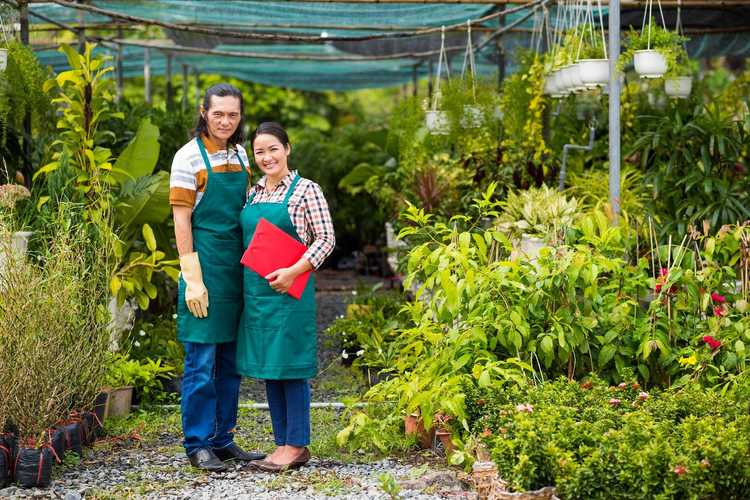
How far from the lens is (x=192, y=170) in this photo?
14.6ft

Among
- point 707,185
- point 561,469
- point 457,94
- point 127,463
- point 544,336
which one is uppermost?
point 457,94

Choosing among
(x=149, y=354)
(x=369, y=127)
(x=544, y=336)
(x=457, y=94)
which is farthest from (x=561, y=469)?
(x=369, y=127)

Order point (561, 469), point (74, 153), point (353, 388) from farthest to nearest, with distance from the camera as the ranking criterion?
1. point (353, 388)
2. point (74, 153)
3. point (561, 469)

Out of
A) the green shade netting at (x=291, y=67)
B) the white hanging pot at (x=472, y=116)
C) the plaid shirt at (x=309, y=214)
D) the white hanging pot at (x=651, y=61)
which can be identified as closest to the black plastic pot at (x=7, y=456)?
the plaid shirt at (x=309, y=214)

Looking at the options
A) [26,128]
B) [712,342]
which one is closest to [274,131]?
[712,342]

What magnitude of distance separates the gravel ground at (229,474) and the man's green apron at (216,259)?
1.89ft

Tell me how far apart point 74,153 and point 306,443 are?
8.02 feet

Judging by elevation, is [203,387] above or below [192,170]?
below

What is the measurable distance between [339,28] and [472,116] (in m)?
2.68

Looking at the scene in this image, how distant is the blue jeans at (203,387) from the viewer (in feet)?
14.7

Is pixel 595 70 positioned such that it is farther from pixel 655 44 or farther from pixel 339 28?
pixel 339 28

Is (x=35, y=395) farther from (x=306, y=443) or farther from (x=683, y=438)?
(x=683, y=438)

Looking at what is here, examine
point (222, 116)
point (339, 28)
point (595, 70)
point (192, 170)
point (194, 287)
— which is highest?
point (339, 28)

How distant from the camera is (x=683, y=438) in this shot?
3.67 meters
